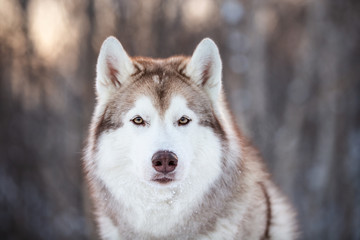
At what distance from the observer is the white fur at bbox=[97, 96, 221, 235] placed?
116 inches

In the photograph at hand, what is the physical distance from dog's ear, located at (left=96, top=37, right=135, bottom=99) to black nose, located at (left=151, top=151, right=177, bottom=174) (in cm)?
96

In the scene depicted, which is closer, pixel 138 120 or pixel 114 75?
pixel 138 120

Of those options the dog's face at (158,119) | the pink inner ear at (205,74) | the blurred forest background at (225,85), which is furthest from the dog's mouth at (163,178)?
the blurred forest background at (225,85)

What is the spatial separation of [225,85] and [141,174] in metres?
8.99

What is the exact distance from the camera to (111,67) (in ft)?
11.1

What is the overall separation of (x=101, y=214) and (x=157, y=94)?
135 cm

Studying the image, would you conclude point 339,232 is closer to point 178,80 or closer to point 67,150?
point 67,150

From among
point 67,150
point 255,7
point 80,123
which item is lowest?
point 67,150

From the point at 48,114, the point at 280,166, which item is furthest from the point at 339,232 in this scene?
the point at 48,114

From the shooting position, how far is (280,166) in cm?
1222

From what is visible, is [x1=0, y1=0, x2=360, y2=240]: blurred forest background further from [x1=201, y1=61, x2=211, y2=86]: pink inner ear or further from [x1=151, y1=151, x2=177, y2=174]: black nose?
[x1=151, y1=151, x2=177, y2=174]: black nose

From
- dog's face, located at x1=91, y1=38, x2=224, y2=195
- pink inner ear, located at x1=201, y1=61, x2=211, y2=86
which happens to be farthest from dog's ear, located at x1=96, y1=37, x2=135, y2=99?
pink inner ear, located at x1=201, y1=61, x2=211, y2=86

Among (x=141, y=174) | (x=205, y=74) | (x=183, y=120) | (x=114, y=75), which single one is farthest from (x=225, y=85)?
(x=141, y=174)

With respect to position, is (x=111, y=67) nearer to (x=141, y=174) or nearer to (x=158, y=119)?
(x=158, y=119)
